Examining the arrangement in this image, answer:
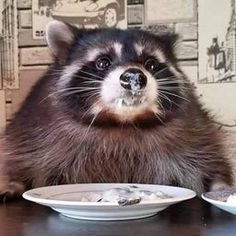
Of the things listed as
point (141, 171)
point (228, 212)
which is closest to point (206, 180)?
point (141, 171)

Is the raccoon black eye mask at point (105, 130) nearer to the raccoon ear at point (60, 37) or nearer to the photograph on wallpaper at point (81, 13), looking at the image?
the raccoon ear at point (60, 37)

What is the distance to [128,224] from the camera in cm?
86

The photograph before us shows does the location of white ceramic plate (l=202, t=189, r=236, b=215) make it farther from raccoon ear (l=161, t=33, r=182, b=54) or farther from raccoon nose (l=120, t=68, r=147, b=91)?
raccoon ear (l=161, t=33, r=182, b=54)

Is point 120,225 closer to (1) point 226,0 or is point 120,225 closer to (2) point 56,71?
(2) point 56,71

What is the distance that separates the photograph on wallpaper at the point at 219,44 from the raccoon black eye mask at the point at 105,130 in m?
0.26

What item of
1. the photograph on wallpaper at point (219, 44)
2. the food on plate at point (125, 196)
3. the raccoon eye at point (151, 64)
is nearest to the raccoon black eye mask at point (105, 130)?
the raccoon eye at point (151, 64)

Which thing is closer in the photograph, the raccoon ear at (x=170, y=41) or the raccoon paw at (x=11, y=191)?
the raccoon paw at (x=11, y=191)

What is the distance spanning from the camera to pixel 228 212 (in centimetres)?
93

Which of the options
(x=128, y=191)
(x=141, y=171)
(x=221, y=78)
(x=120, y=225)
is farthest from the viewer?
(x=221, y=78)

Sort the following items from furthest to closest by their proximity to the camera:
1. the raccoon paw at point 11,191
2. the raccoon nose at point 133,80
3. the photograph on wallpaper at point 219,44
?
the photograph on wallpaper at point 219,44, the raccoon paw at point 11,191, the raccoon nose at point 133,80

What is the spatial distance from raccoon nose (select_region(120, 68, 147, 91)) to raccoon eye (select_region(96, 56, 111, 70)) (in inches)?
4.4

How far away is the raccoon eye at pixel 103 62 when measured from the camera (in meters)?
1.11

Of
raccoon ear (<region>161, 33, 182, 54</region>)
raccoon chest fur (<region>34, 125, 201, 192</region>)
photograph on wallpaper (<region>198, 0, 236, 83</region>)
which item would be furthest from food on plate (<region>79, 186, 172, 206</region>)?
photograph on wallpaper (<region>198, 0, 236, 83</region>)

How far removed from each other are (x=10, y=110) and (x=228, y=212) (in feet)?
2.63
